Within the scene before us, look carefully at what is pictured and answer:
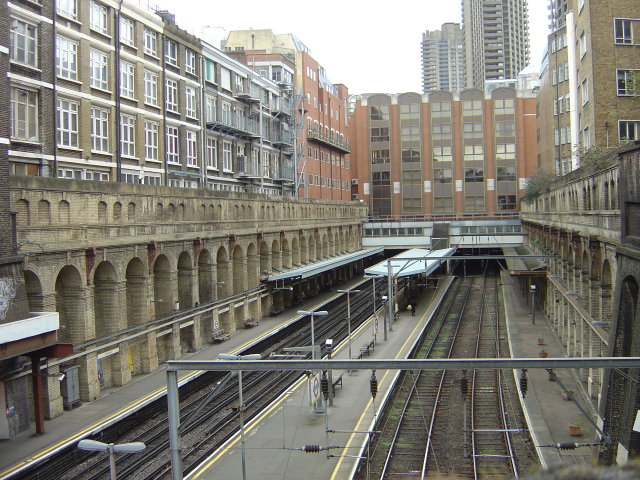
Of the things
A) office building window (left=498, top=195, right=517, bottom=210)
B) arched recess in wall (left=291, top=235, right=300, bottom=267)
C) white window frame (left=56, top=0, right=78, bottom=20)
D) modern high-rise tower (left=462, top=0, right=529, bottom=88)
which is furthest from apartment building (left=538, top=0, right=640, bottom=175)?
modern high-rise tower (left=462, top=0, right=529, bottom=88)

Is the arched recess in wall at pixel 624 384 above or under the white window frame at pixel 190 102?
under

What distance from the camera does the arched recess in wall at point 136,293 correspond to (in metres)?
27.2

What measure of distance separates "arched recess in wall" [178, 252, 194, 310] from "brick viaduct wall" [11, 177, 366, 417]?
0.17ft

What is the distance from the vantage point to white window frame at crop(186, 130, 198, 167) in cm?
4184

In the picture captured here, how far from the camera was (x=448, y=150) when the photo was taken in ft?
286

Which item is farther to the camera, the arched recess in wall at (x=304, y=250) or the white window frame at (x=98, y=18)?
the arched recess in wall at (x=304, y=250)

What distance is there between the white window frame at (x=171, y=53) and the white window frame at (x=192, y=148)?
14.9 ft

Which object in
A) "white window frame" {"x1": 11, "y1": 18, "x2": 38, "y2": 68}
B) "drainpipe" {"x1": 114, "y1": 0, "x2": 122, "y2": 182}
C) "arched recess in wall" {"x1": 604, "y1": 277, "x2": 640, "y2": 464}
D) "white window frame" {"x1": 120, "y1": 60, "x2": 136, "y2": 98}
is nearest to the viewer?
"arched recess in wall" {"x1": 604, "y1": 277, "x2": 640, "y2": 464}

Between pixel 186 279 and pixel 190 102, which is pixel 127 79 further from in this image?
pixel 186 279

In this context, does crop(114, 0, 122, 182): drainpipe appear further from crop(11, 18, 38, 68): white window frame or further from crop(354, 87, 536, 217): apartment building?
crop(354, 87, 536, 217): apartment building

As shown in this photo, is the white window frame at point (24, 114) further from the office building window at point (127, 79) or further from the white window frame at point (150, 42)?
the white window frame at point (150, 42)

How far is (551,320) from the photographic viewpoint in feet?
132

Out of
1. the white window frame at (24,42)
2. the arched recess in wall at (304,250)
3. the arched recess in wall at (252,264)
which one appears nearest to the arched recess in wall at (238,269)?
the arched recess in wall at (252,264)

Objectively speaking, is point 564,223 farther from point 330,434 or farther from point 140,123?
point 140,123
